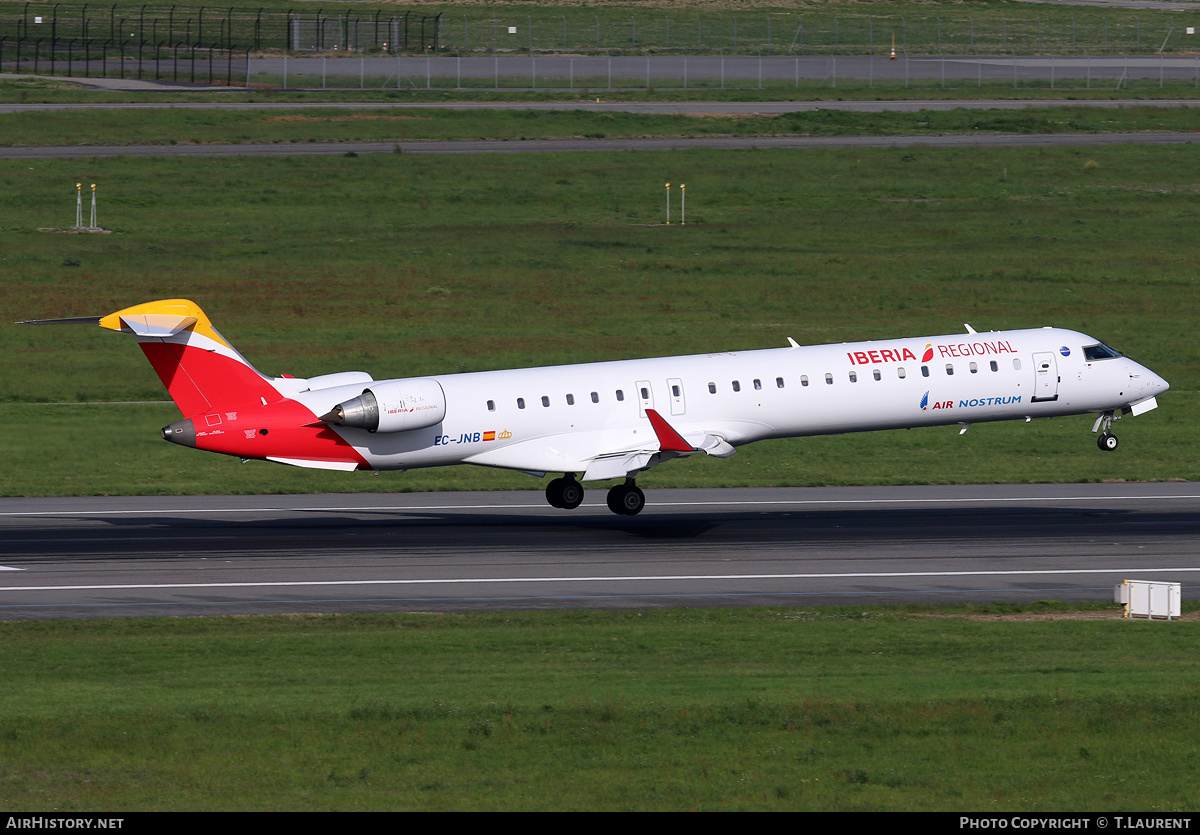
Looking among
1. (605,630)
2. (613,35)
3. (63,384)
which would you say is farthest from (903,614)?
(613,35)

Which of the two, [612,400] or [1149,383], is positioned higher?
[1149,383]

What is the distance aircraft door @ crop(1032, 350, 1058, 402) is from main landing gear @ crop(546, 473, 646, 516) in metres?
10.4

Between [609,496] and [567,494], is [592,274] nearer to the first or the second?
[567,494]

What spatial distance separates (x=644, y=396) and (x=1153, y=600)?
43.7ft

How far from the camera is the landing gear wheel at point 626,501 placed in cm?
3694

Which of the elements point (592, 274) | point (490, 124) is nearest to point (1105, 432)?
point (592, 274)

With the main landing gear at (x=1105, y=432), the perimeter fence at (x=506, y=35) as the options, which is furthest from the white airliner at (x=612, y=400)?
the perimeter fence at (x=506, y=35)

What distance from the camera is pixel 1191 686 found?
72.5 ft

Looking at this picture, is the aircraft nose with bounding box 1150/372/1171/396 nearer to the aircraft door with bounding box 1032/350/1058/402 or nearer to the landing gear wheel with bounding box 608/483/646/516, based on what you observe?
the aircraft door with bounding box 1032/350/1058/402

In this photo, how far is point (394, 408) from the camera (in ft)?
113

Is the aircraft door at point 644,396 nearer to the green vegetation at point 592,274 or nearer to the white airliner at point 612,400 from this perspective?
the white airliner at point 612,400

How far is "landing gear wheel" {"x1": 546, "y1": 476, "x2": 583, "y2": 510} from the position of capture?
124 feet

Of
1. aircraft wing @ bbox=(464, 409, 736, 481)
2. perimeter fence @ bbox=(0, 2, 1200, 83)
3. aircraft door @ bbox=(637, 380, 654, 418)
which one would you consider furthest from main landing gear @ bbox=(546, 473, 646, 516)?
perimeter fence @ bbox=(0, 2, 1200, 83)

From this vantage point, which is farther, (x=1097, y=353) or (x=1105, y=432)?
(x=1105, y=432)
